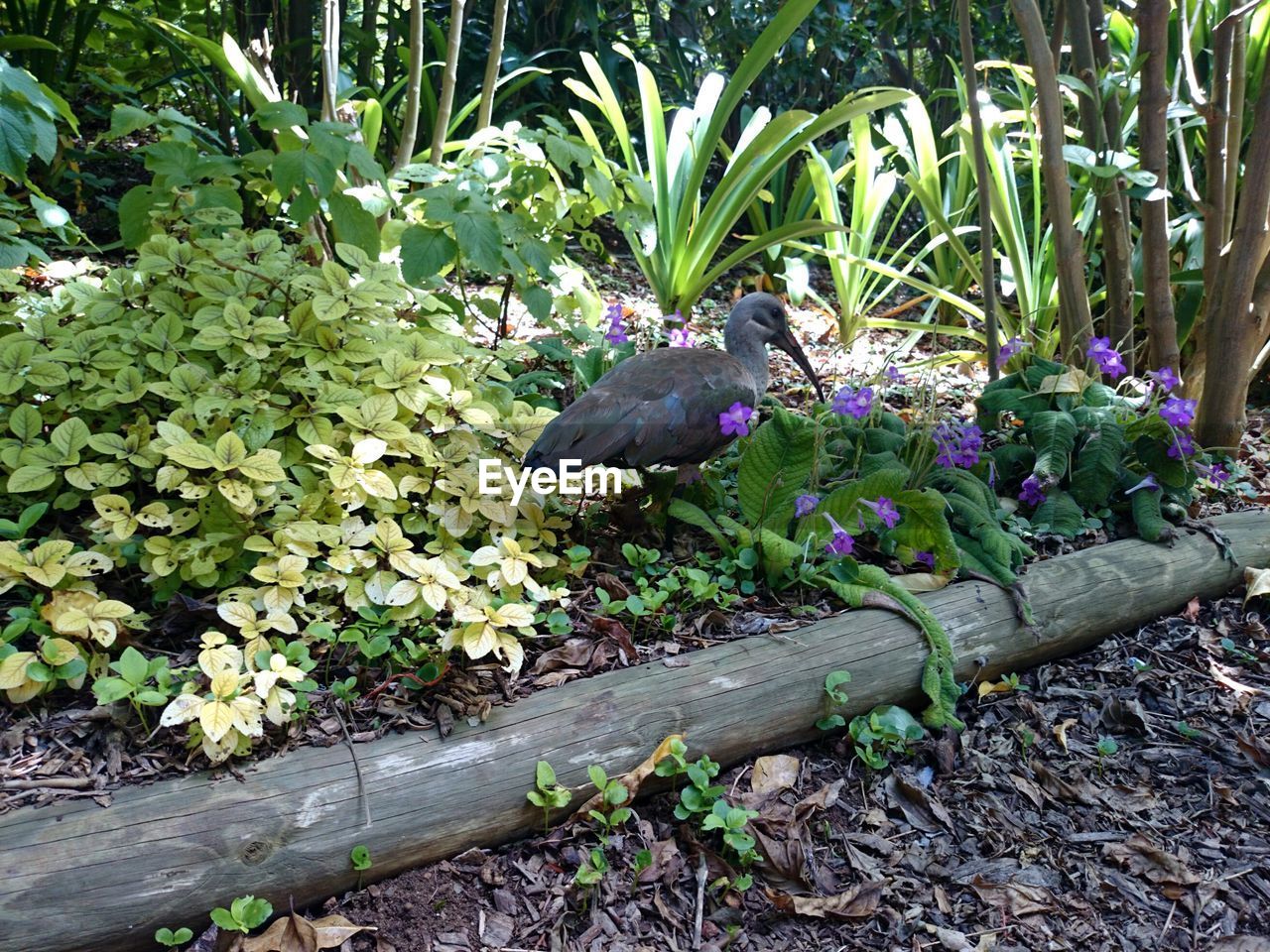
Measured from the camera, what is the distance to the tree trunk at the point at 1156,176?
303cm

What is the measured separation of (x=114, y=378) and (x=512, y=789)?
4.62 ft

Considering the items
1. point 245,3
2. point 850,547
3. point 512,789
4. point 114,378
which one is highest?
point 245,3

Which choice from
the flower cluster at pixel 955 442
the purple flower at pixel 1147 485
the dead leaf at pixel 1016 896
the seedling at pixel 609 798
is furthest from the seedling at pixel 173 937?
the purple flower at pixel 1147 485

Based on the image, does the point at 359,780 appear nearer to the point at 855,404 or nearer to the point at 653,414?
the point at 653,414

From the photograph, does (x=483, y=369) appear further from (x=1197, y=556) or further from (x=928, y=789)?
(x=1197, y=556)

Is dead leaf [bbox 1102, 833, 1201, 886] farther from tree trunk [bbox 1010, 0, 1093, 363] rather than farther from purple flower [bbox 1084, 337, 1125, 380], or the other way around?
tree trunk [bbox 1010, 0, 1093, 363]

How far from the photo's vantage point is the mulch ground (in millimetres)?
1840

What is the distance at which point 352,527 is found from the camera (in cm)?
226

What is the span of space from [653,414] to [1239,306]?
2.17 m

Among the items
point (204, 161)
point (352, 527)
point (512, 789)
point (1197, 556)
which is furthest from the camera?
point (1197, 556)

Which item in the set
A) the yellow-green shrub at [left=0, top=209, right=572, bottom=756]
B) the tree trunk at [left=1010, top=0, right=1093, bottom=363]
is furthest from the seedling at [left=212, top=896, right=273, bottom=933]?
the tree trunk at [left=1010, top=0, right=1093, bottom=363]

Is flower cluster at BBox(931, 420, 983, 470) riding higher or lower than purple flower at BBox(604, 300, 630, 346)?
lower

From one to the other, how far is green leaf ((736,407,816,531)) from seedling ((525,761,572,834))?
41.0 inches

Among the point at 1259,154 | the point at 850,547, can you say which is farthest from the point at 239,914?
the point at 1259,154
